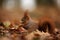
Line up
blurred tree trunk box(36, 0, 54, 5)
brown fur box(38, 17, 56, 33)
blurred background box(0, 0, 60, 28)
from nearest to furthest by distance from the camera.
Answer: brown fur box(38, 17, 56, 33) → blurred background box(0, 0, 60, 28) → blurred tree trunk box(36, 0, 54, 5)

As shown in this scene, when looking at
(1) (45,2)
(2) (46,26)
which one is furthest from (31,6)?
(2) (46,26)

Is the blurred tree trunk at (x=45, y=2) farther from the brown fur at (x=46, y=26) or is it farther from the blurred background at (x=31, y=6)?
the brown fur at (x=46, y=26)

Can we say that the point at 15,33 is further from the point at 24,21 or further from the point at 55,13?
the point at 55,13

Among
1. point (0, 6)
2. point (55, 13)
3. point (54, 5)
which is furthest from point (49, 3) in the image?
point (0, 6)

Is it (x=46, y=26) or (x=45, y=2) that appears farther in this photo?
(x=45, y=2)

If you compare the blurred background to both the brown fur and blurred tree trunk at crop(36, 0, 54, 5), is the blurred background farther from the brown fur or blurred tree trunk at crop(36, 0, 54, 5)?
the brown fur

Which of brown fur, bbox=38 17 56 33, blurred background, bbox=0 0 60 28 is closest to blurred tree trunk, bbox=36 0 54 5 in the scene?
blurred background, bbox=0 0 60 28

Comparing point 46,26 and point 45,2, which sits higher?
point 45,2

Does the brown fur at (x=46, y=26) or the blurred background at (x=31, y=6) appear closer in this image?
the brown fur at (x=46, y=26)

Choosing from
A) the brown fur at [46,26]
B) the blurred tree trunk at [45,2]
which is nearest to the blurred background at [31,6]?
the blurred tree trunk at [45,2]

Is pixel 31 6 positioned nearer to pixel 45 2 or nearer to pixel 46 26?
pixel 45 2

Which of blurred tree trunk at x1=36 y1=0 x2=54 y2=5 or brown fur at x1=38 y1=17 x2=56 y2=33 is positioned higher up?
blurred tree trunk at x1=36 y1=0 x2=54 y2=5
